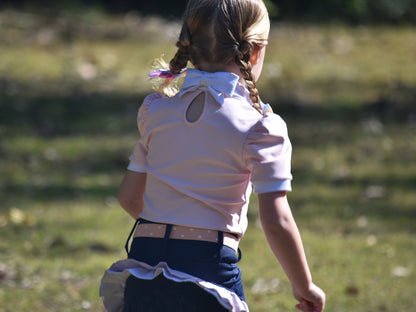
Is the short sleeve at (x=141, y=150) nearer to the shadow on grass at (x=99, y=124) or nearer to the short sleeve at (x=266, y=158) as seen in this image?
the short sleeve at (x=266, y=158)

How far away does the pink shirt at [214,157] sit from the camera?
2057 millimetres

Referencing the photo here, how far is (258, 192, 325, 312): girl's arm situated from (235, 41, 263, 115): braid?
11.6 inches

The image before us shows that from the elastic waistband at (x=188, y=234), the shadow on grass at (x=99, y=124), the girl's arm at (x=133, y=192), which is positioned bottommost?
the shadow on grass at (x=99, y=124)

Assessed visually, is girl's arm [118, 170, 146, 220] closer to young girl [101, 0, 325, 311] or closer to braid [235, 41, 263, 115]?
young girl [101, 0, 325, 311]

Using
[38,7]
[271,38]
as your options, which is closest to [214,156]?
[271,38]

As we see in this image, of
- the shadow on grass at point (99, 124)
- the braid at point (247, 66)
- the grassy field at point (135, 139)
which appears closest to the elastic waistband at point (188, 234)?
the braid at point (247, 66)

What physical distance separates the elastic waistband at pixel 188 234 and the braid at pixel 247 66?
39 cm

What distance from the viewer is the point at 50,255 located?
4719 mm

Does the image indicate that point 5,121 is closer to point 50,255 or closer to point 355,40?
point 50,255

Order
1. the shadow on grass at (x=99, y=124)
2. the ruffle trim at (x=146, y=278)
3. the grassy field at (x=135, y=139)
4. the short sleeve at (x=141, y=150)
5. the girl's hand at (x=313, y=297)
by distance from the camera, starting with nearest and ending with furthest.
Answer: the ruffle trim at (x=146, y=278), the girl's hand at (x=313, y=297), the short sleeve at (x=141, y=150), the grassy field at (x=135, y=139), the shadow on grass at (x=99, y=124)

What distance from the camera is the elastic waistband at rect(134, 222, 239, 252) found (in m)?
2.09

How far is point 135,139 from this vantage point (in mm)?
6973

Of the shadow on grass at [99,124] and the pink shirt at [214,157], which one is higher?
the pink shirt at [214,157]

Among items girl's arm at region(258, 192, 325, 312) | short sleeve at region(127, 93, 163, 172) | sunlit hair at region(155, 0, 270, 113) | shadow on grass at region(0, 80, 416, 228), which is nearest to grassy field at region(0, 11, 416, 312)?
shadow on grass at region(0, 80, 416, 228)
